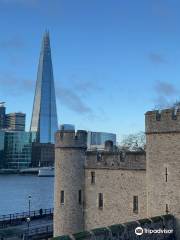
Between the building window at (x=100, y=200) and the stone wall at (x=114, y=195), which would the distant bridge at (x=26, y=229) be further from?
the building window at (x=100, y=200)

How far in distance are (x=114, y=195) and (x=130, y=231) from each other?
8.37m

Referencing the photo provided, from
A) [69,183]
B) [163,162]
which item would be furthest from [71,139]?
[163,162]

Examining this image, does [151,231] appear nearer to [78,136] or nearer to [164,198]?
[164,198]

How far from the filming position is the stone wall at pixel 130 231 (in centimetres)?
2002

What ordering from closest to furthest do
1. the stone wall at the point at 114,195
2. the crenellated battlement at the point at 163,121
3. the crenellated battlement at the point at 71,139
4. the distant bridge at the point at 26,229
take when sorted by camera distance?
1. the crenellated battlement at the point at 163,121
2. the stone wall at the point at 114,195
3. the crenellated battlement at the point at 71,139
4. the distant bridge at the point at 26,229

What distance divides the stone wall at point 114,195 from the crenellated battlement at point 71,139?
2.02m

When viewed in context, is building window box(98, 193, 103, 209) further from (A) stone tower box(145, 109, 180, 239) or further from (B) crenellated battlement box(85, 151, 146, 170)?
(A) stone tower box(145, 109, 180, 239)

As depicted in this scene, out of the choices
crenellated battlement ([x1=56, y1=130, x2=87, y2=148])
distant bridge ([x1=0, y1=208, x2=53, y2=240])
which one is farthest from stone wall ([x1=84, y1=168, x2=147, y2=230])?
distant bridge ([x1=0, y1=208, x2=53, y2=240])

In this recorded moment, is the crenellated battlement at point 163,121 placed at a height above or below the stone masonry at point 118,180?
above

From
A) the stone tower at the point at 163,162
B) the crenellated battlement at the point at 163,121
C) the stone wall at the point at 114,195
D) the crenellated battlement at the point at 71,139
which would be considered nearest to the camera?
the stone tower at the point at 163,162

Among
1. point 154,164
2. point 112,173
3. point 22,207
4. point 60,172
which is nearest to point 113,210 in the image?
point 112,173

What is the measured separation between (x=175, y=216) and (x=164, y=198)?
3.60ft

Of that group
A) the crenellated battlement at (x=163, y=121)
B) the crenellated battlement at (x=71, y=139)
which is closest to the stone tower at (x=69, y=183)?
the crenellated battlement at (x=71, y=139)

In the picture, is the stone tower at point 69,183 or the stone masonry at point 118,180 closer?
the stone masonry at point 118,180
